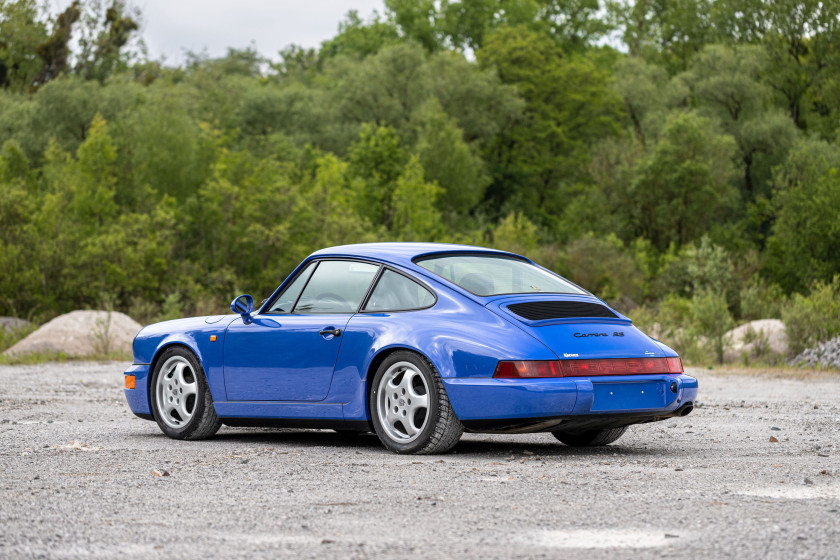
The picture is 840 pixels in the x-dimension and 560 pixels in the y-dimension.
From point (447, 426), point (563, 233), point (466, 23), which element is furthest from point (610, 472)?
point (466, 23)

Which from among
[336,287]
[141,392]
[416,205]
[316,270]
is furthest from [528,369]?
[416,205]

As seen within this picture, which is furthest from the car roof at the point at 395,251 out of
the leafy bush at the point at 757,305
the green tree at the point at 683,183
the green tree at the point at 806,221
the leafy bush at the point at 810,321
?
the green tree at the point at 683,183

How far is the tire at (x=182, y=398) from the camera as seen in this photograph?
28.7 feet

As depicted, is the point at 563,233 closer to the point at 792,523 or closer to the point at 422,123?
the point at 422,123

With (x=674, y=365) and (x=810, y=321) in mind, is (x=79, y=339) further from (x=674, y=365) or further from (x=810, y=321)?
(x=674, y=365)

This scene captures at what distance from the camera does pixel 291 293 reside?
8555 mm

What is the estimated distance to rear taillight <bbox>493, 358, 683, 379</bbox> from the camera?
23.0 ft

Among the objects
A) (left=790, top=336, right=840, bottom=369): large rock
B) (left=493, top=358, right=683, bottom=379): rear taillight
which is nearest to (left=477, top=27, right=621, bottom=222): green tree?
(left=790, top=336, right=840, bottom=369): large rock

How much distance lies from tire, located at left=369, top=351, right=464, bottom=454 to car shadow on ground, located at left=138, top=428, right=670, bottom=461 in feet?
0.43

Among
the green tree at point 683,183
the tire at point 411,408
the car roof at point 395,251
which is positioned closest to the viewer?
the tire at point 411,408

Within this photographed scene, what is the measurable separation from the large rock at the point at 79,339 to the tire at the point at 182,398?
13.9 metres

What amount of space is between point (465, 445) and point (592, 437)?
960 millimetres

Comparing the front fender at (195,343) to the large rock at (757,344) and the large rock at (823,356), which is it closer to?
the large rock at (823,356)

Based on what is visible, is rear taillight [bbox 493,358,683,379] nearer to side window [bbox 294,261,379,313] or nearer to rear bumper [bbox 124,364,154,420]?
side window [bbox 294,261,379,313]
